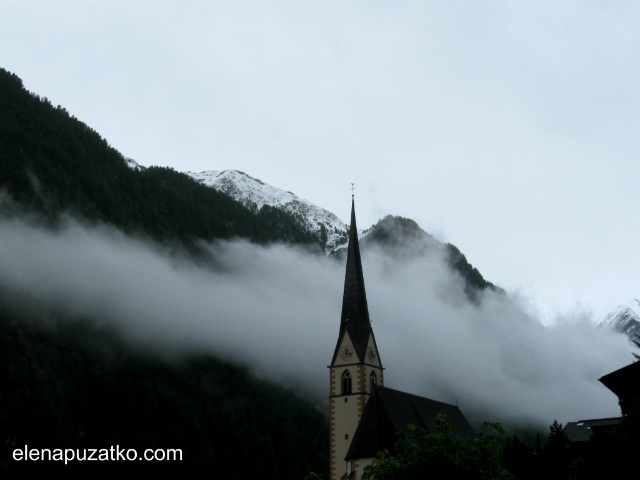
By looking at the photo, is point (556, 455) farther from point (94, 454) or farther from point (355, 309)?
point (94, 454)

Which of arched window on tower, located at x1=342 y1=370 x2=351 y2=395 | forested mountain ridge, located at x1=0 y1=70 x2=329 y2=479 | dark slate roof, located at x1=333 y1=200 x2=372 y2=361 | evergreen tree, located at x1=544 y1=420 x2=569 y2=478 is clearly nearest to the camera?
evergreen tree, located at x1=544 y1=420 x2=569 y2=478

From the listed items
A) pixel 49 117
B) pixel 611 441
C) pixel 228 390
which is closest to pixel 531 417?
pixel 228 390

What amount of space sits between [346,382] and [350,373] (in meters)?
0.93

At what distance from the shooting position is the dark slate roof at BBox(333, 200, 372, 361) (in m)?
76.2

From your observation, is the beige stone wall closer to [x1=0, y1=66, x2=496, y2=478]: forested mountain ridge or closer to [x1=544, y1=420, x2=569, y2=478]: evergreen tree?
[x1=544, y1=420, x2=569, y2=478]: evergreen tree

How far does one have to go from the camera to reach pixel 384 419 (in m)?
69.0

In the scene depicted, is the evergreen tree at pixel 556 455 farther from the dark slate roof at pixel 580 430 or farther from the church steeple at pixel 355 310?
the church steeple at pixel 355 310

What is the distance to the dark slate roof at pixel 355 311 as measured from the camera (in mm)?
76188

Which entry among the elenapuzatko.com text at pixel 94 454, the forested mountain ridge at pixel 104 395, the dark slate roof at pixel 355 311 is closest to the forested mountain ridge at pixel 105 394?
the forested mountain ridge at pixel 104 395

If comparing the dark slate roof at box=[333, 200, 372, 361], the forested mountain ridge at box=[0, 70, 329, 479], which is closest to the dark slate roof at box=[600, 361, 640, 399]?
the dark slate roof at box=[333, 200, 372, 361]

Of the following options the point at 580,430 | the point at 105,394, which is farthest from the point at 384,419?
the point at 105,394

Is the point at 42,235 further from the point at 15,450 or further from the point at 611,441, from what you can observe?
the point at 611,441

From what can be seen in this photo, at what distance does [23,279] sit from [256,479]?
6392cm

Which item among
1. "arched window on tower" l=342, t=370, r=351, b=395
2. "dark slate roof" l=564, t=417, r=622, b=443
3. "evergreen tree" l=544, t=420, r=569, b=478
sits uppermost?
"arched window on tower" l=342, t=370, r=351, b=395
